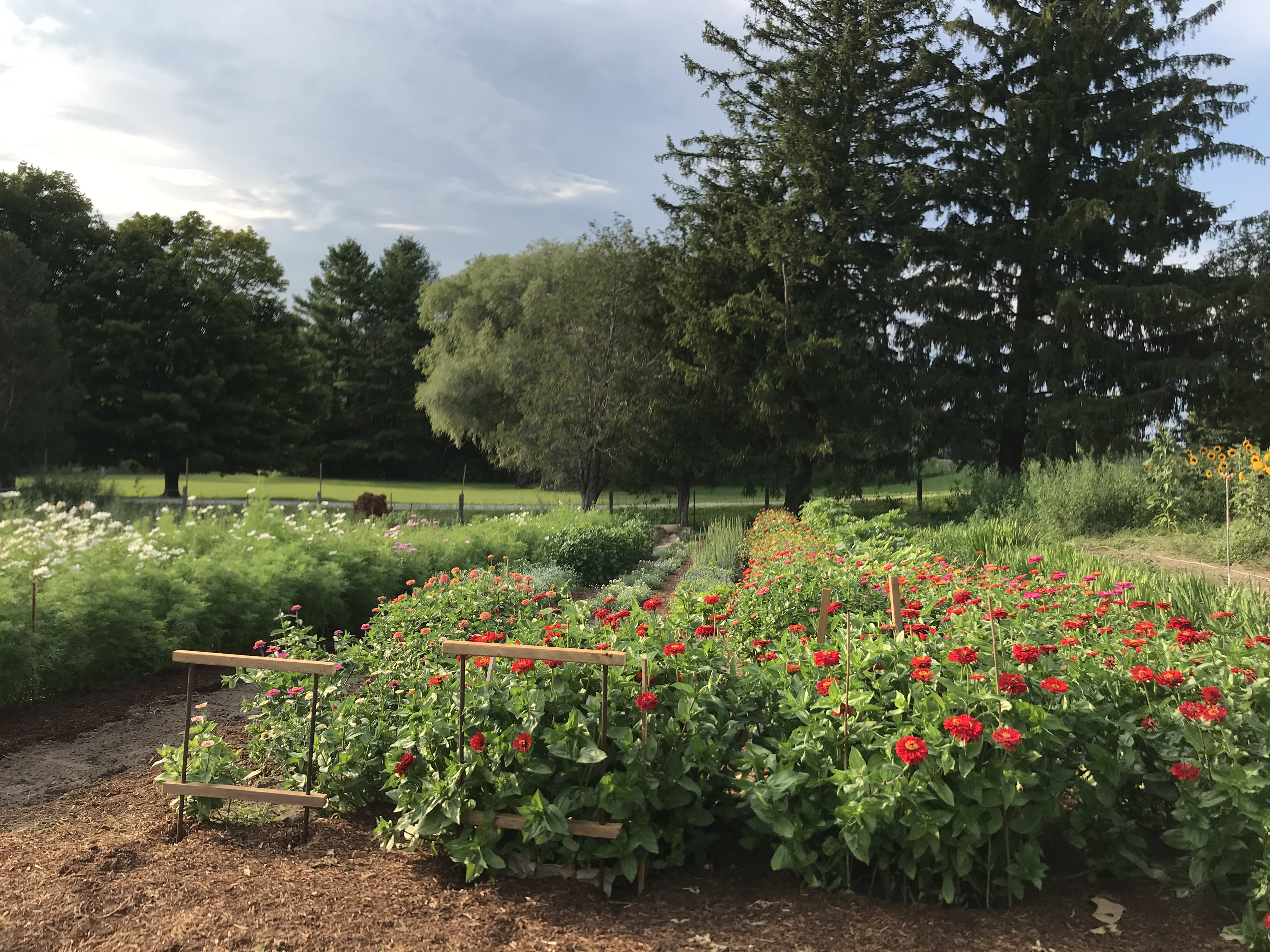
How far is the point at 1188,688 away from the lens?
2811mm

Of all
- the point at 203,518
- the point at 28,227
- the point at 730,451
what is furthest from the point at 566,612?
the point at 28,227

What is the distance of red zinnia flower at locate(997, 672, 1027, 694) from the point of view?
97.5 inches

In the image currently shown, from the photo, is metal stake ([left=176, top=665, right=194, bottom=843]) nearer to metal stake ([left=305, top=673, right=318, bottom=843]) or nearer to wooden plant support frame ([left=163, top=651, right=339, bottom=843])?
wooden plant support frame ([left=163, top=651, right=339, bottom=843])

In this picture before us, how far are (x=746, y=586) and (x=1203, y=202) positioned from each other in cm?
1909

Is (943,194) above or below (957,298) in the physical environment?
above

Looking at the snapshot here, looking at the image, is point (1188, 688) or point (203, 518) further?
point (203, 518)

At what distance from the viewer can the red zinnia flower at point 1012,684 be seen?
2.48 meters

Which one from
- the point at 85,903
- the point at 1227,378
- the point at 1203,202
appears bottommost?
the point at 85,903

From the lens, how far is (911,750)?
2.35m

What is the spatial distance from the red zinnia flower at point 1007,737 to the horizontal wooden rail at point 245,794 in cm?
243

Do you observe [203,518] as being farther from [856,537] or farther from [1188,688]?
[1188,688]

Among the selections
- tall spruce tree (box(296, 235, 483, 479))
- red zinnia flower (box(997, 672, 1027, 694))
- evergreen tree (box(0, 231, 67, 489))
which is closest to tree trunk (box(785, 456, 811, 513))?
red zinnia flower (box(997, 672, 1027, 694))

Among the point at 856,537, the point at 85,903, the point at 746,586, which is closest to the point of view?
the point at 85,903

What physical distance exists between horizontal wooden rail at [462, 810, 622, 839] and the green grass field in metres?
18.2
